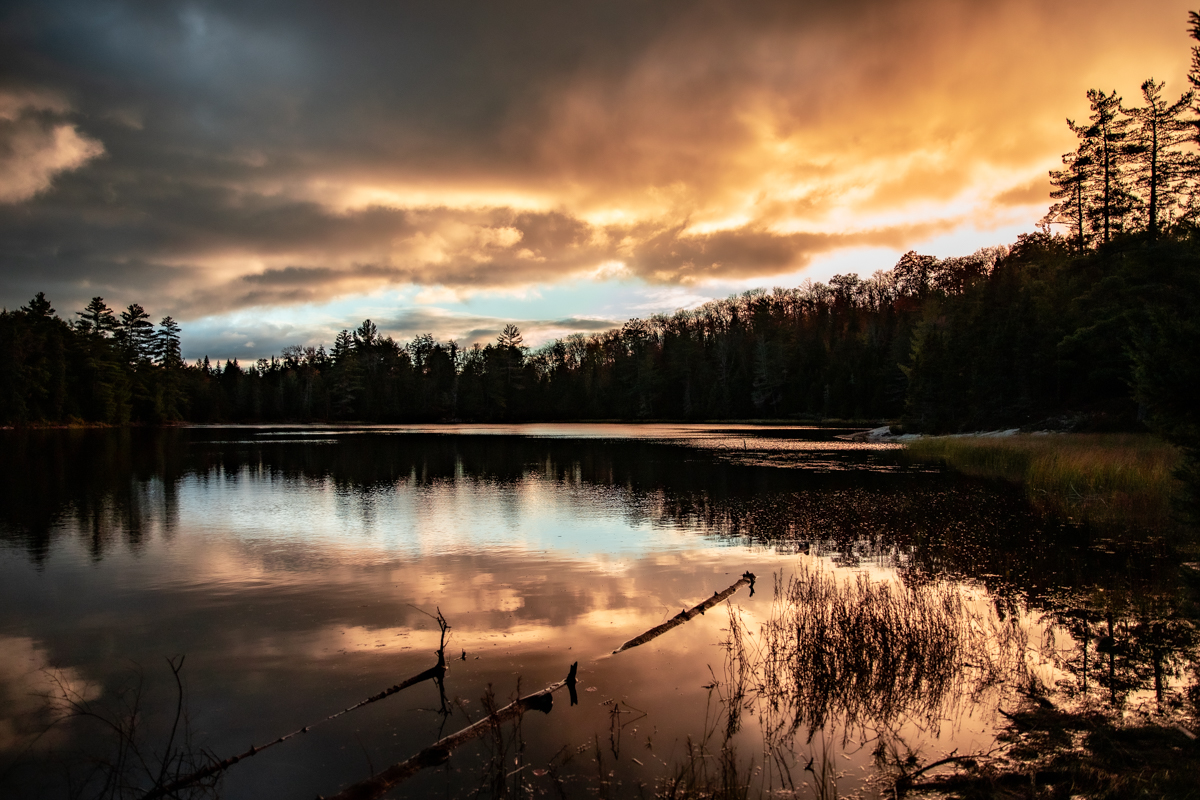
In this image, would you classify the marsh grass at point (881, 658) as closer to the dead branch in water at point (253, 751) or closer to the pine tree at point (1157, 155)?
the dead branch in water at point (253, 751)

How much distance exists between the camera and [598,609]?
37.4ft

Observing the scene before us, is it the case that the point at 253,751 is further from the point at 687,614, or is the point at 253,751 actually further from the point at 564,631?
the point at 687,614

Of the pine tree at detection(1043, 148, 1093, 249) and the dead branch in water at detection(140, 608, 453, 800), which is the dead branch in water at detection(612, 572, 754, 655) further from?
the pine tree at detection(1043, 148, 1093, 249)

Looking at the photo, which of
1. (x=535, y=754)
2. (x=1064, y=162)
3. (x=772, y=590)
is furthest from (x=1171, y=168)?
(x=535, y=754)

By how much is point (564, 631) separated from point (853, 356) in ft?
323

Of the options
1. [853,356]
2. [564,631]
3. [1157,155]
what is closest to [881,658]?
[564,631]

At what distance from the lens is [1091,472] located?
22.6 meters

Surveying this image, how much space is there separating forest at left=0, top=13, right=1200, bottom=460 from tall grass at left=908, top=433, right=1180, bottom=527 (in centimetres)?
446

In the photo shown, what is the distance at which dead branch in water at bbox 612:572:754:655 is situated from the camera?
30.5ft

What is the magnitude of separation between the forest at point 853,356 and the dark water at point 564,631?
3731mm

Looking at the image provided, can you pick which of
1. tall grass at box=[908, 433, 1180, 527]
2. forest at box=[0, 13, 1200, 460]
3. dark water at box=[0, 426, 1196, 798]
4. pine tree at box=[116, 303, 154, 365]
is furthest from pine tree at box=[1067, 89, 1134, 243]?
pine tree at box=[116, 303, 154, 365]

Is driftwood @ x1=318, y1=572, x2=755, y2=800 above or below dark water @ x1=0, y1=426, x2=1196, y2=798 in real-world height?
above

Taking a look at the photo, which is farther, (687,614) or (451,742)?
(687,614)

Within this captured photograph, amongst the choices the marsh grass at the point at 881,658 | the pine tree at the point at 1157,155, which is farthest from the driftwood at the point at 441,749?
the pine tree at the point at 1157,155
